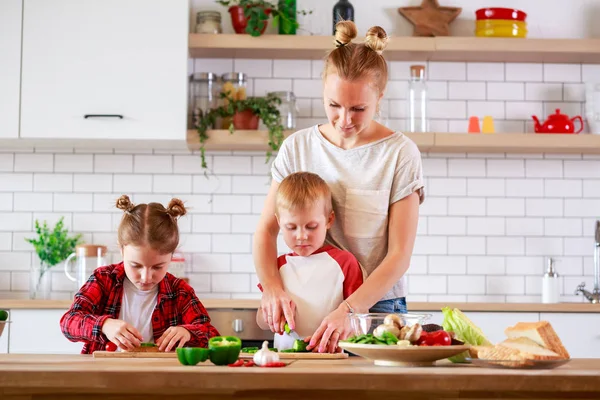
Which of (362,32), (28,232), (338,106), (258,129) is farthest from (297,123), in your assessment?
(338,106)

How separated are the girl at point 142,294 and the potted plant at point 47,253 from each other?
1814 mm

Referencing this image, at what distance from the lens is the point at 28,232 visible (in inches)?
172

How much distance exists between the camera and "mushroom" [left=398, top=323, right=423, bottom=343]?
1617mm

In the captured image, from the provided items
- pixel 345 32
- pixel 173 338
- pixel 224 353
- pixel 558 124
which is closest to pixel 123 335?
pixel 173 338

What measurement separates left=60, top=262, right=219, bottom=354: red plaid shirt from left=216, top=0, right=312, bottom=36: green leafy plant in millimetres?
1941

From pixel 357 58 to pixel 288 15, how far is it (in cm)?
205

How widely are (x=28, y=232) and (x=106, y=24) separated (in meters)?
1.15

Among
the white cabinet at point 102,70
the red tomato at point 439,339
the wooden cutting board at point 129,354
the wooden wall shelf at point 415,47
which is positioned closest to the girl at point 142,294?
the wooden cutting board at point 129,354

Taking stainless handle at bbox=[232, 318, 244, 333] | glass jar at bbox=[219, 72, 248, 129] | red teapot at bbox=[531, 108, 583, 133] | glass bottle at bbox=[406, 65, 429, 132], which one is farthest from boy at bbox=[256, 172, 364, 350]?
red teapot at bbox=[531, 108, 583, 133]

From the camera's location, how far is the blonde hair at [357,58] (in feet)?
7.48

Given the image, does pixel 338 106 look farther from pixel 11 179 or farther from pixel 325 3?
pixel 11 179

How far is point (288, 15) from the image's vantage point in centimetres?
427

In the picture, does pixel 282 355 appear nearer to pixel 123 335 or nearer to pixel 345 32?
pixel 123 335

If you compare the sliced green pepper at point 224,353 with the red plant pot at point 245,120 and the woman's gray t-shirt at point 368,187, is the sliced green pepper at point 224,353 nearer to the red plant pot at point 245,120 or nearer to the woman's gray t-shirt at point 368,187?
the woman's gray t-shirt at point 368,187
